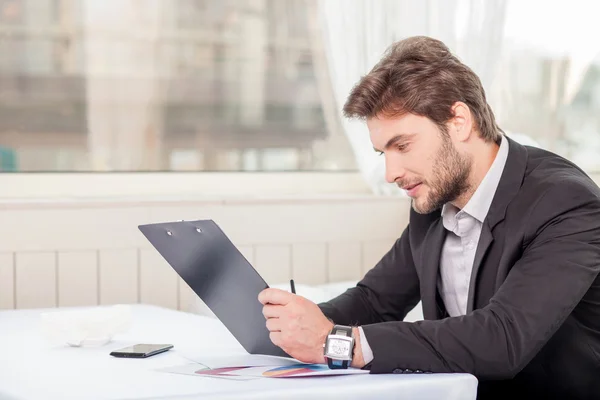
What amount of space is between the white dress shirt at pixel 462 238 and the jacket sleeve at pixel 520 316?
196 mm

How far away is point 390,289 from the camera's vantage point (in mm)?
1989

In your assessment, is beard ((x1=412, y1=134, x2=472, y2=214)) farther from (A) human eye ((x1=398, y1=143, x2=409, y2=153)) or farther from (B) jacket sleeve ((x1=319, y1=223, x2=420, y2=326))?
(B) jacket sleeve ((x1=319, y1=223, x2=420, y2=326))

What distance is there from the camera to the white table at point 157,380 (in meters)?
1.26

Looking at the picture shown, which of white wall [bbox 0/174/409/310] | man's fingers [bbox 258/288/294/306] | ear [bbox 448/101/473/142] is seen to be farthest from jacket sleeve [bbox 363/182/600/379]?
white wall [bbox 0/174/409/310]

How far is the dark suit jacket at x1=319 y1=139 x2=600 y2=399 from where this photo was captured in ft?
4.71

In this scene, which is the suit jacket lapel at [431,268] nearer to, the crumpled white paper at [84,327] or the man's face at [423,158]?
the man's face at [423,158]

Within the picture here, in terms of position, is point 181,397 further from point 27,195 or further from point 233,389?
point 27,195

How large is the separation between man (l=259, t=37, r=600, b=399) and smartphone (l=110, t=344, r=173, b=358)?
0.84ft

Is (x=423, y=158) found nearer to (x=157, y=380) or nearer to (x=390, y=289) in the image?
(x=390, y=289)

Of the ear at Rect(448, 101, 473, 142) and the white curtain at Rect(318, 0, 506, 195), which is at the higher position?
the white curtain at Rect(318, 0, 506, 195)

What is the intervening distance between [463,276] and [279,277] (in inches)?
45.2

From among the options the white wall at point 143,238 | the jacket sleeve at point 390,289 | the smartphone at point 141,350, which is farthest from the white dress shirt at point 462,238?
the white wall at point 143,238

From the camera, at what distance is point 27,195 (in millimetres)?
2924

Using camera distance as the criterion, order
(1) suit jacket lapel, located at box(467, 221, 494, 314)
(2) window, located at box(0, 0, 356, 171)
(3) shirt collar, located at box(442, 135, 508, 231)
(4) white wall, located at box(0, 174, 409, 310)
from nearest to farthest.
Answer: (1) suit jacket lapel, located at box(467, 221, 494, 314)
(3) shirt collar, located at box(442, 135, 508, 231)
(4) white wall, located at box(0, 174, 409, 310)
(2) window, located at box(0, 0, 356, 171)
